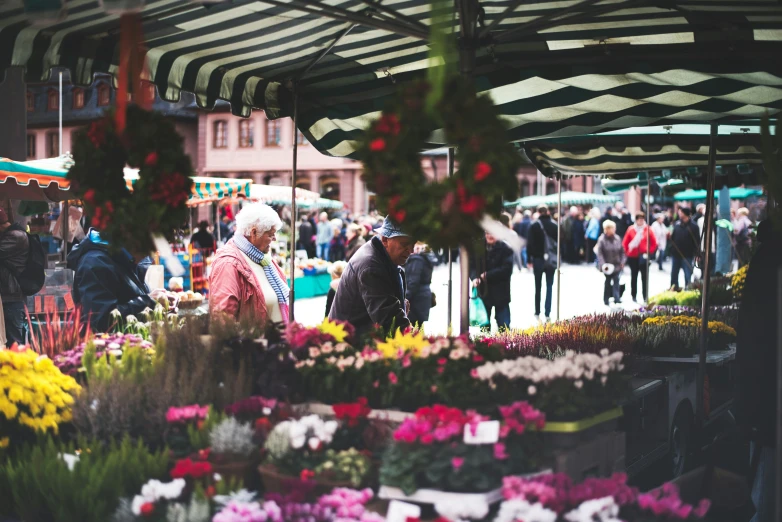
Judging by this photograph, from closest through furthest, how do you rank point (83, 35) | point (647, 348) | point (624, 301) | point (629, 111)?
point (83, 35)
point (629, 111)
point (647, 348)
point (624, 301)

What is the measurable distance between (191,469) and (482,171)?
4.75 feet

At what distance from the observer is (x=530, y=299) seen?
60.0 feet

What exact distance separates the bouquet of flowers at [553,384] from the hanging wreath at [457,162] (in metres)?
0.56

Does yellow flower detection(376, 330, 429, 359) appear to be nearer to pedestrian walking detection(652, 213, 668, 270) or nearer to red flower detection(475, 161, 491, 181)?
red flower detection(475, 161, 491, 181)

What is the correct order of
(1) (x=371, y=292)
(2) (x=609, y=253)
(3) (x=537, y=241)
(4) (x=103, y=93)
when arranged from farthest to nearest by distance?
(4) (x=103, y=93), (2) (x=609, y=253), (3) (x=537, y=241), (1) (x=371, y=292)

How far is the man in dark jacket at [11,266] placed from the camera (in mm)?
7777

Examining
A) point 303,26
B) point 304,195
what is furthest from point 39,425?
point 304,195

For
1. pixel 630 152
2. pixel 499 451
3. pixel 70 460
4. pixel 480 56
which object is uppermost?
pixel 480 56

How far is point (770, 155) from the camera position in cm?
434

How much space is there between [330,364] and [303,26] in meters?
1.98

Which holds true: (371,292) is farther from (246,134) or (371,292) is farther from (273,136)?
(246,134)

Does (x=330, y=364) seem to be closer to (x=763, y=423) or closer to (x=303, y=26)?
(x=303, y=26)

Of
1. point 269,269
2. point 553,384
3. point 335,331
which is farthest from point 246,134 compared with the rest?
point 553,384

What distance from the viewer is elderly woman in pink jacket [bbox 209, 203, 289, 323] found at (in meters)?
5.50
